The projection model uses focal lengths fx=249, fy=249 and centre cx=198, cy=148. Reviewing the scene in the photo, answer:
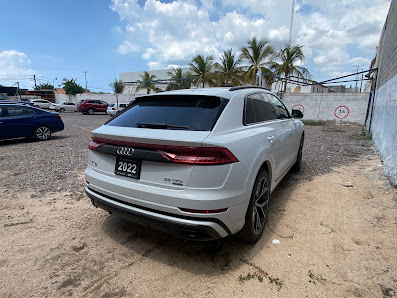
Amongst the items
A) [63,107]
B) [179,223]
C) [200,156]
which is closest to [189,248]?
[179,223]

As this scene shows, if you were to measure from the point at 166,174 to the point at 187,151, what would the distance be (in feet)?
0.90

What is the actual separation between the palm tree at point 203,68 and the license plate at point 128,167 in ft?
83.1

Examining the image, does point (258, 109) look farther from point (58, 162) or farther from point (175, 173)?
point (58, 162)

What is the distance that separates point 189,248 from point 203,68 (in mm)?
26299

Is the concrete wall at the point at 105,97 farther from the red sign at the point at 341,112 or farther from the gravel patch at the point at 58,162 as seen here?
the gravel patch at the point at 58,162

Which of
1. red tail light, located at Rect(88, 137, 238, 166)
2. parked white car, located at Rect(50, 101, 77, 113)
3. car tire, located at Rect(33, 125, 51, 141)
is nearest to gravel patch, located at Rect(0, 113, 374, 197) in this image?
car tire, located at Rect(33, 125, 51, 141)

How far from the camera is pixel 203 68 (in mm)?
27047

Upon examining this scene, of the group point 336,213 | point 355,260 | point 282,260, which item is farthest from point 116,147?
point 336,213

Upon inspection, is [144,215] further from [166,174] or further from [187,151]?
[187,151]

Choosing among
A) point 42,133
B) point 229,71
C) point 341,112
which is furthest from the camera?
point 229,71

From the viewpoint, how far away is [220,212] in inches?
80.6

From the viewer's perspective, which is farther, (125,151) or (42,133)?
(42,133)

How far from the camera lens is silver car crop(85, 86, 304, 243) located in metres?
2.00

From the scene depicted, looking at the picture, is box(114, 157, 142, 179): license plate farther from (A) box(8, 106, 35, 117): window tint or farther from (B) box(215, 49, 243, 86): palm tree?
(B) box(215, 49, 243, 86): palm tree
